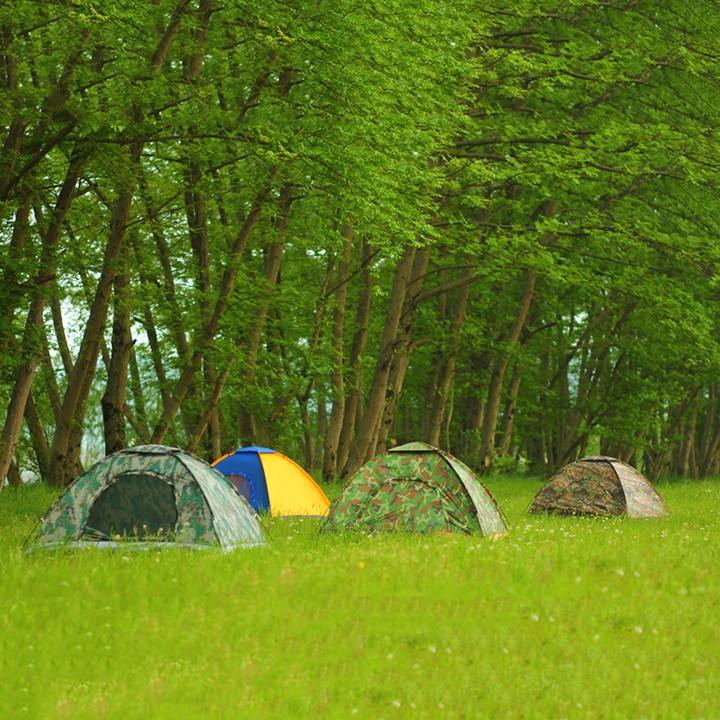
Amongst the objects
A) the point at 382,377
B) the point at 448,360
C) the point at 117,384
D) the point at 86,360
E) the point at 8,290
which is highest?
the point at 448,360

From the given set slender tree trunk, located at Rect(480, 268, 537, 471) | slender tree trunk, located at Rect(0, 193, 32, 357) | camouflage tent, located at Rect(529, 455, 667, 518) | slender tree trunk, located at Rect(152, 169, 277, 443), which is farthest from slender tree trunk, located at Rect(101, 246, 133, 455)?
slender tree trunk, located at Rect(480, 268, 537, 471)

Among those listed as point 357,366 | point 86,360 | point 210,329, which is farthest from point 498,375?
point 86,360

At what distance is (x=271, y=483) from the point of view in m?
22.5

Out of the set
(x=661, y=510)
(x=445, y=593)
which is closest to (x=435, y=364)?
(x=661, y=510)

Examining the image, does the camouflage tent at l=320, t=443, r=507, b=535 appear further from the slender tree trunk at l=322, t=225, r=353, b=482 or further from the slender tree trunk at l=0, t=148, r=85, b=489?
the slender tree trunk at l=322, t=225, r=353, b=482

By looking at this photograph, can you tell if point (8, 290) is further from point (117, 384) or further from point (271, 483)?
point (271, 483)

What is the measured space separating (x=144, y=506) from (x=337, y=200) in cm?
740

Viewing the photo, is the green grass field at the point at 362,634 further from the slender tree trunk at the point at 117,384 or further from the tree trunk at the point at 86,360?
the slender tree trunk at the point at 117,384

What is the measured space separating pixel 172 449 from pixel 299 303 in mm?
11633

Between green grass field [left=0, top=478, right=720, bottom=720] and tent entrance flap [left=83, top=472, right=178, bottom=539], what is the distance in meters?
1.13

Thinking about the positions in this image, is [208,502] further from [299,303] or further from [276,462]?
[299,303]

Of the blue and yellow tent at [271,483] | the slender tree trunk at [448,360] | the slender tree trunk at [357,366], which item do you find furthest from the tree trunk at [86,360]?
the slender tree trunk at [448,360]

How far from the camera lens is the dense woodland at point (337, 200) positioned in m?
18.1

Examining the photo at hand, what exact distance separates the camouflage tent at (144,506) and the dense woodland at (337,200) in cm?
430
